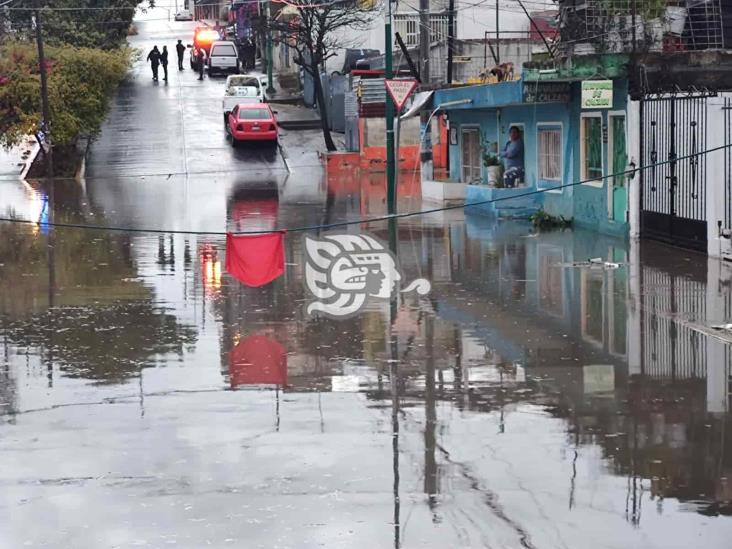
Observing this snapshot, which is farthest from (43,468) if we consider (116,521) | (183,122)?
(183,122)

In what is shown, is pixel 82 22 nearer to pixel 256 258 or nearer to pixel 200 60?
pixel 200 60

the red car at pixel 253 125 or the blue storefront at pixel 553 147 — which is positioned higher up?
the red car at pixel 253 125

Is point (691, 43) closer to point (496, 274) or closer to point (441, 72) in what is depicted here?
point (496, 274)

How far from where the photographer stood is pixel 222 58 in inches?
2719

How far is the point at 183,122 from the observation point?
55.2 metres

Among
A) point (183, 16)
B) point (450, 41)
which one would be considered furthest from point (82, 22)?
point (183, 16)

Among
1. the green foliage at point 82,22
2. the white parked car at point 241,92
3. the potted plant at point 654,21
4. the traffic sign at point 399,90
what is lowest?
the traffic sign at point 399,90

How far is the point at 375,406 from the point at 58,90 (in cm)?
4108

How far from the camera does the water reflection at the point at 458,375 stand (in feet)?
24.6

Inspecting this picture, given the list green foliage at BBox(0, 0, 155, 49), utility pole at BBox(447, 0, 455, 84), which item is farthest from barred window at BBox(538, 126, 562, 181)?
green foliage at BBox(0, 0, 155, 49)

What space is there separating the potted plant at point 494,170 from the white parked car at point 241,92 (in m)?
27.0

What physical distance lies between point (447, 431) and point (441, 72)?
37.8m

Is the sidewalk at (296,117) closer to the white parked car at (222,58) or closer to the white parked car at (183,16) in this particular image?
the white parked car at (222,58)

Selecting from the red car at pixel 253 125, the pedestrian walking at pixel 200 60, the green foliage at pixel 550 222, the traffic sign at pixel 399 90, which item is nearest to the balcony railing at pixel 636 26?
the traffic sign at pixel 399 90
